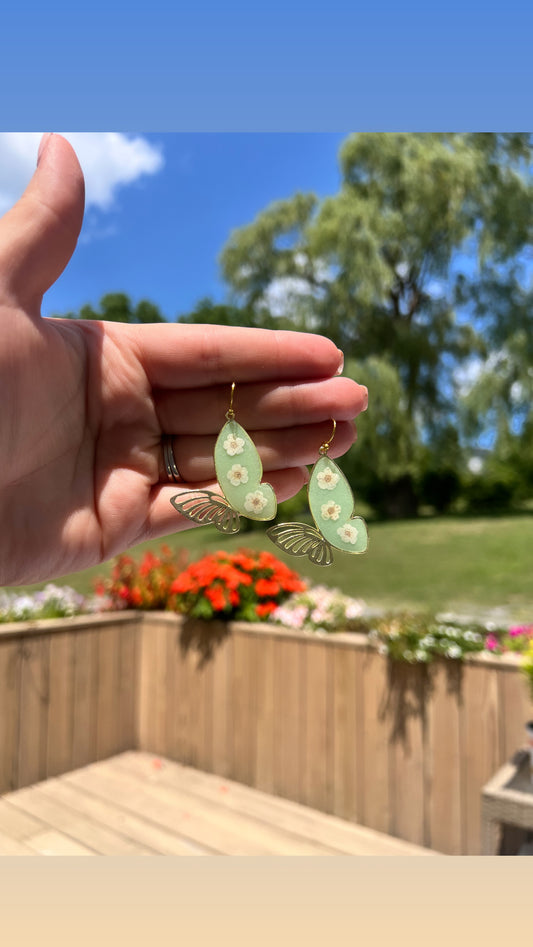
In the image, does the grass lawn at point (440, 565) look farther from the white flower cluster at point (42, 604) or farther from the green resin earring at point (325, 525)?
the green resin earring at point (325, 525)

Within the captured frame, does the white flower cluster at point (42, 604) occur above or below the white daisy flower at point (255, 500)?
below

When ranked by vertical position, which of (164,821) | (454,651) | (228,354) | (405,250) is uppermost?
(405,250)

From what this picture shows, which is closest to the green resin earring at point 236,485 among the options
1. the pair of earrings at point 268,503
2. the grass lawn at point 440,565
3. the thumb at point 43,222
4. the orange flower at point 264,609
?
the pair of earrings at point 268,503

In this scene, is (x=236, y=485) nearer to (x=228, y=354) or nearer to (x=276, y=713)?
(x=228, y=354)

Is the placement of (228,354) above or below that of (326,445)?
above

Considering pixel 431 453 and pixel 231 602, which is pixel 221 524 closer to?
pixel 231 602

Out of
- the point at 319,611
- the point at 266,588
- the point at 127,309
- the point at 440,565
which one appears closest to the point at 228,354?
the point at 319,611

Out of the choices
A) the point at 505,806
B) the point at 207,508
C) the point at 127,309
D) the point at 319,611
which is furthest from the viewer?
the point at 127,309
